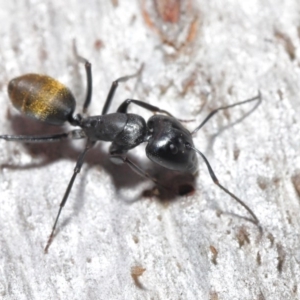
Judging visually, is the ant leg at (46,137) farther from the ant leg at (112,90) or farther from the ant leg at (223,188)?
the ant leg at (223,188)

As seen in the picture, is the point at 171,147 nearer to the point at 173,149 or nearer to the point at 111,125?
the point at 173,149

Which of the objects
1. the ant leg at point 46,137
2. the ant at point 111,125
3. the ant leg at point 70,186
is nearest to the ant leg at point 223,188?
the ant at point 111,125

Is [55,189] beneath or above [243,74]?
beneath

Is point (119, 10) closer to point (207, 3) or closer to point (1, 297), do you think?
point (207, 3)

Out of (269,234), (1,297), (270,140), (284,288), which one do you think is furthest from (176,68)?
(1,297)

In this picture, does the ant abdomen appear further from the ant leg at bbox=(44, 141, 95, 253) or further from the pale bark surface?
the ant leg at bbox=(44, 141, 95, 253)

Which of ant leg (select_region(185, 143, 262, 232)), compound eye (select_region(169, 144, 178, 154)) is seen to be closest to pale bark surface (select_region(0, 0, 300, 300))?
ant leg (select_region(185, 143, 262, 232))
